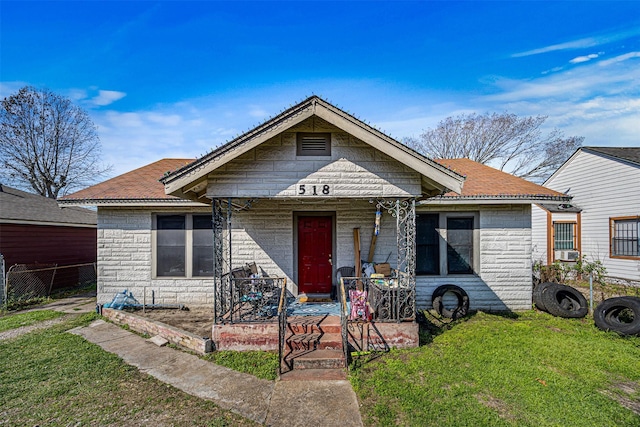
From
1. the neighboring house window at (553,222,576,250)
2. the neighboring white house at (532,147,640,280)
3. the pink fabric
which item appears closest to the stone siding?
the pink fabric

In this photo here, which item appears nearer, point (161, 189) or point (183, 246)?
point (183, 246)

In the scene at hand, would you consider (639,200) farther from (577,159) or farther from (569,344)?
(569,344)

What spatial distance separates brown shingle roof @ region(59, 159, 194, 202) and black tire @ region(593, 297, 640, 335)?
10757 millimetres

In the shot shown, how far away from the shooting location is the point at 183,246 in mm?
8750

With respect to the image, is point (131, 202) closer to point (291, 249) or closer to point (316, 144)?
point (291, 249)

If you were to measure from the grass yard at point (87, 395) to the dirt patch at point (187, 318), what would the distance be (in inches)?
54.0

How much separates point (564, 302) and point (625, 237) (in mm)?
7167

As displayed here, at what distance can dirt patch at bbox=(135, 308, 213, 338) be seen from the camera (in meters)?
6.62

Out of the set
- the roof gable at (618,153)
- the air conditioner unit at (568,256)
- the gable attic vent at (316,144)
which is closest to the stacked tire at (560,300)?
the air conditioner unit at (568,256)

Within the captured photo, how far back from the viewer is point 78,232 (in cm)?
1438

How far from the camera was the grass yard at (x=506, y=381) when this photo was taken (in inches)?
153

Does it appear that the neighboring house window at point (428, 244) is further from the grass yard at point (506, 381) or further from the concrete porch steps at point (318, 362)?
the concrete porch steps at point (318, 362)

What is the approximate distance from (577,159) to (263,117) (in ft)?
55.2

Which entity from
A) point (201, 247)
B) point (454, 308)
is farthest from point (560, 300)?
point (201, 247)
